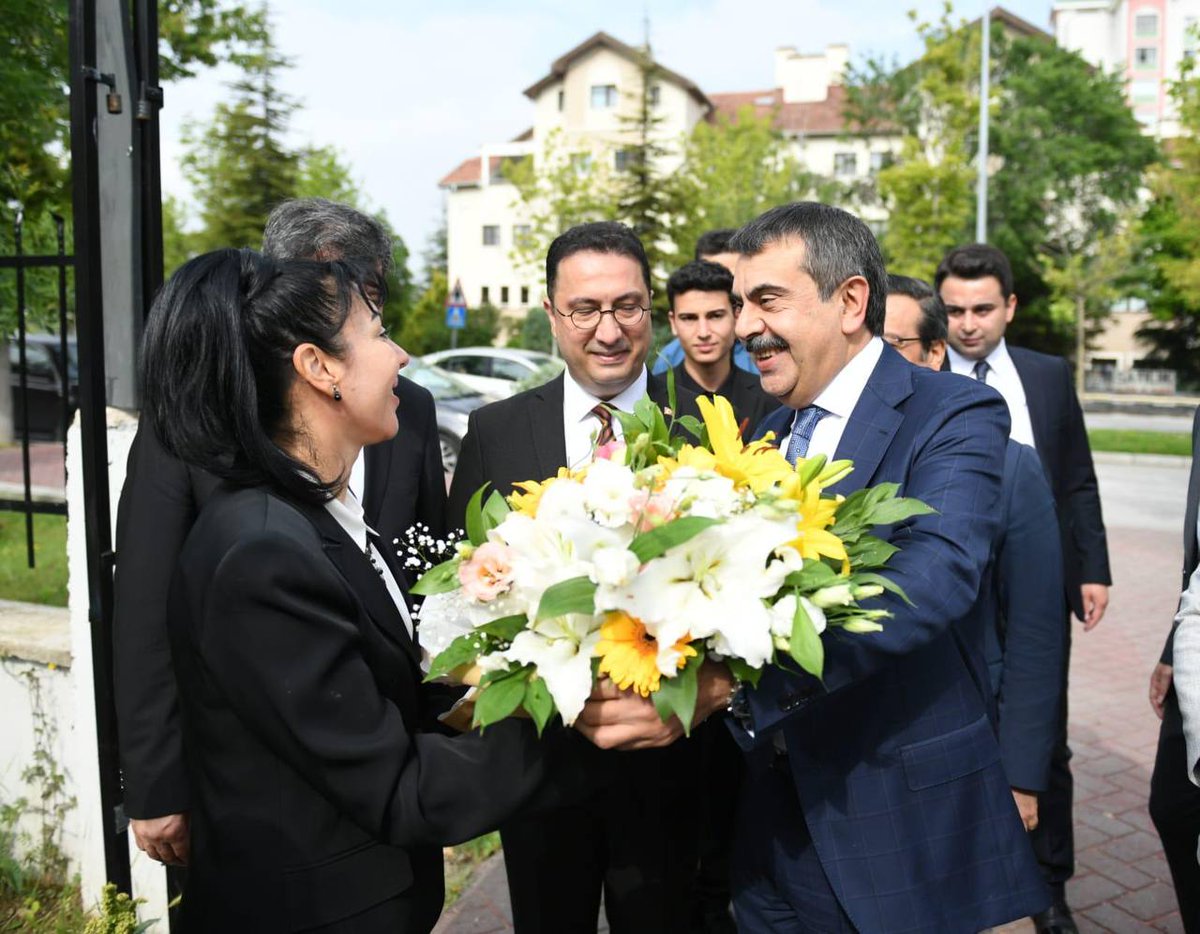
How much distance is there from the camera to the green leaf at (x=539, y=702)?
1691 millimetres

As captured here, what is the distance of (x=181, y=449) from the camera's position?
191 cm

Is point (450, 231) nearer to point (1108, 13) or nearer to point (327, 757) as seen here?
point (1108, 13)

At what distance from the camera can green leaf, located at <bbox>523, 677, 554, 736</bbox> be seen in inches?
66.6

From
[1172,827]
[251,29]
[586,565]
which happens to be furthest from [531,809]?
[251,29]

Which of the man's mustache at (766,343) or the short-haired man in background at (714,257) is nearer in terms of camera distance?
the man's mustache at (766,343)

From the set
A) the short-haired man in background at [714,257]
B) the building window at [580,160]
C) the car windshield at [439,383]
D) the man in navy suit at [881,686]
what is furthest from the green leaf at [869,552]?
the building window at [580,160]

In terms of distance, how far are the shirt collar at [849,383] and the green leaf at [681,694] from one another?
101cm

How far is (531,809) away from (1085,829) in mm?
3967

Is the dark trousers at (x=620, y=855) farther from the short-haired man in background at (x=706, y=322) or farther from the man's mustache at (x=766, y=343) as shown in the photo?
the short-haired man in background at (x=706, y=322)

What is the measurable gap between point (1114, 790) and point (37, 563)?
7.13m

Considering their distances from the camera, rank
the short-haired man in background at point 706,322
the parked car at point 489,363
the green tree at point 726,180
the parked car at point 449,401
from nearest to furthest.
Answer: the short-haired man in background at point 706,322, the parked car at point 449,401, the parked car at point 489,363, the green tree at point 726,180

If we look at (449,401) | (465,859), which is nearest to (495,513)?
(465,859)

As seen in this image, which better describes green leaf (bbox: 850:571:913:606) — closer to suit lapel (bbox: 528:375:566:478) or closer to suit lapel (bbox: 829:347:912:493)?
suit lapel (bbox: 829:347:912:493)

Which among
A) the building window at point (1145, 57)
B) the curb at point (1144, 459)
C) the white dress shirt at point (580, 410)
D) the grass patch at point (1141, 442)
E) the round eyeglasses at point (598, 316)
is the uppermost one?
the building window at point (1145, 57)
